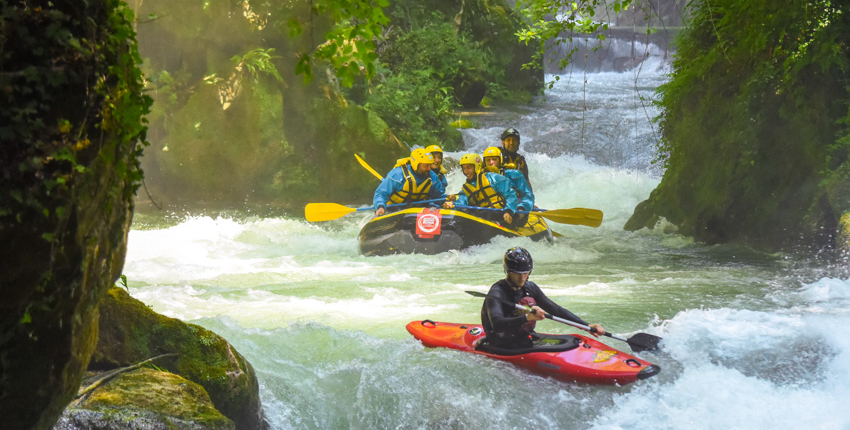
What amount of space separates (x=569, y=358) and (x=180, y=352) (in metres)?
2.38

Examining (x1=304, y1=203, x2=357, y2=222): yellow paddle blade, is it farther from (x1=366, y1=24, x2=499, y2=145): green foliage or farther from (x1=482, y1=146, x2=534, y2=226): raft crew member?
(x1=366, y1=24, x2=499, y2=145): green foliage

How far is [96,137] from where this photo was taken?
7.34ft

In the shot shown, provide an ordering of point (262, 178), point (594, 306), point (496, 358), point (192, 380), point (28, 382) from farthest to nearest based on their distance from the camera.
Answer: point (262, 178)
point (594, 306)
point (496, 358)
point (192, 380)
point (28, 382)

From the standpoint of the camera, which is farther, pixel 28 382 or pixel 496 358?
pixel 496 358

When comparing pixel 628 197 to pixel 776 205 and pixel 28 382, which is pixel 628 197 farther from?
pixel 28 382

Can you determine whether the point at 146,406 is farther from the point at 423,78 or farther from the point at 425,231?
the point at 423,78

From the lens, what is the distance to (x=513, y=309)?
195 inches

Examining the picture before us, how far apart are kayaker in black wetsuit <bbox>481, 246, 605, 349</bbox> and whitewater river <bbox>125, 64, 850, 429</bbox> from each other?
0.65ft

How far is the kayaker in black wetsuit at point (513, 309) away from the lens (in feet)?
15.9

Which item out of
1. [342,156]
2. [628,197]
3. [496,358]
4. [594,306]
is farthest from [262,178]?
[496,358]

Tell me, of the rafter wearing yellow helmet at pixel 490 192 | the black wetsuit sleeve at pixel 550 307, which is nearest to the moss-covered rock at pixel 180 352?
the black wetsuit sleeve at pixel 550 307

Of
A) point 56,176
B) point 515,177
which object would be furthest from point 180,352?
point 515,177

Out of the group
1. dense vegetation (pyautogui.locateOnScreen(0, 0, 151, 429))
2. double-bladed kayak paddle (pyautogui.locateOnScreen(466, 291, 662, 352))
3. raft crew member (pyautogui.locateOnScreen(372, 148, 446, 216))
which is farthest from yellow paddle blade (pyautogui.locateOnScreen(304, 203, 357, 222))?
dense vegetation (pyautogui.locateOnScreen(0, 0, 151, 429))

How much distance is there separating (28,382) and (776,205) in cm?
870
